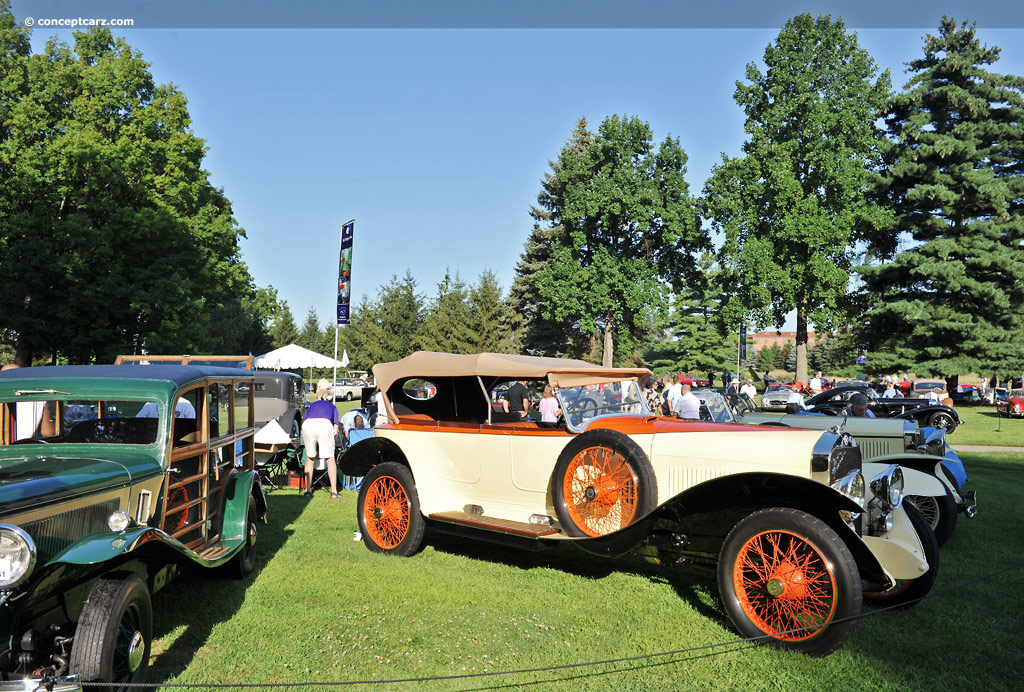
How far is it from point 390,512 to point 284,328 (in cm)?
6416

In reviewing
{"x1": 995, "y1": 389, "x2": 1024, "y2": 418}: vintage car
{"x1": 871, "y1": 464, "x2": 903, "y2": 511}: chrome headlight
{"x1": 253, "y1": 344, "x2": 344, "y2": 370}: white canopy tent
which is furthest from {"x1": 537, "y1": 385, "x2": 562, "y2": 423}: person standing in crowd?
{"x1": 995, "y1": 389, "x2": 1024, "y2": 418}: vintage car

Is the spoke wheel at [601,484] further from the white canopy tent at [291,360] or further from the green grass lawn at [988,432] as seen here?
the white canopy tent at [291,360]

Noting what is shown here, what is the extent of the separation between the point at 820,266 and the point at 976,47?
11503mm

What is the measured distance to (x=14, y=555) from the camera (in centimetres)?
312

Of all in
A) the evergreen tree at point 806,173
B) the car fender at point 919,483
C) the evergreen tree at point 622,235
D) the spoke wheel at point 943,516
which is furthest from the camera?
the evergreen tree at point 622,235

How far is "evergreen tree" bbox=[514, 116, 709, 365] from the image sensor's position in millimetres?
37875

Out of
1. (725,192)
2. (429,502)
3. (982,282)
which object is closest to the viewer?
(429,502)

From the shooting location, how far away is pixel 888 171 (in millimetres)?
31422

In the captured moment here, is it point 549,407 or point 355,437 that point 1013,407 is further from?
point 549,407

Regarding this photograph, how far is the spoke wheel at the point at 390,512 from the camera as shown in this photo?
6.82m

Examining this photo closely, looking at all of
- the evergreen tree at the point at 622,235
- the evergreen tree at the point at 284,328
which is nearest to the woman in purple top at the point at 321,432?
the evergreen tree at the point at 622,235

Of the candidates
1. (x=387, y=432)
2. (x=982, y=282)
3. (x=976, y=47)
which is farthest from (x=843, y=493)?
(x=976, y=47)

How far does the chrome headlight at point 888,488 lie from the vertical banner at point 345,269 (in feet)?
52.1

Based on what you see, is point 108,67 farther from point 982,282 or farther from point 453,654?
point 982,282
